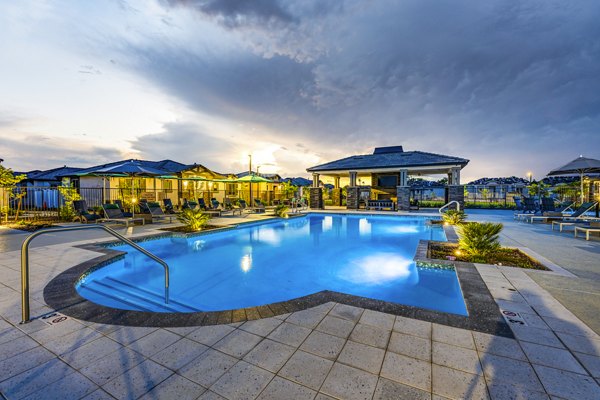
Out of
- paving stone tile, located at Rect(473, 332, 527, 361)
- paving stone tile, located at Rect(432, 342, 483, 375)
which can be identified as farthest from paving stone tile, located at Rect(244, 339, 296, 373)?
paving stone tile, located at Rect(473, 332, 527, 361)

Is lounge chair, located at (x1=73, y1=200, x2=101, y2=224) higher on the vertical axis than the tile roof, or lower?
lower

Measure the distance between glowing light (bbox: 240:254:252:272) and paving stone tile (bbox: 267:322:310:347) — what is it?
407 cm

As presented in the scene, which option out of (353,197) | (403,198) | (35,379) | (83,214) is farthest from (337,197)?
(35,379)

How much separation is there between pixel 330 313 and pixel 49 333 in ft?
10.2

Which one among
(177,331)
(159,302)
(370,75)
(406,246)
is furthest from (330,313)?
(370,75)

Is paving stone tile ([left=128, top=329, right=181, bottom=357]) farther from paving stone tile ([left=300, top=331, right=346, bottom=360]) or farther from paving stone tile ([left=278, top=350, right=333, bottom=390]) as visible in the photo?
paving stone tile ([left=300, top=331, right=346, bottom=360])

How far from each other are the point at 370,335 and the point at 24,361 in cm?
322

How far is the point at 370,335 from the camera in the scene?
8.02 ft

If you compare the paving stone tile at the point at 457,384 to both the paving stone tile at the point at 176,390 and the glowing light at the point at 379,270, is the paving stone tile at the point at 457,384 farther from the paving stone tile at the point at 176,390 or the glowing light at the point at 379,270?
the glowing light at the point at 379,270

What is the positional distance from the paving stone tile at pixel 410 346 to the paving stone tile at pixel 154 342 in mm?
2184

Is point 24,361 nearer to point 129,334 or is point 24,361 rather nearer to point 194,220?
point 129,334

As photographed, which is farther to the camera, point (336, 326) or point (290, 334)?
point (336, 326)

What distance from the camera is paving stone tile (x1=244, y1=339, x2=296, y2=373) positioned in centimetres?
201

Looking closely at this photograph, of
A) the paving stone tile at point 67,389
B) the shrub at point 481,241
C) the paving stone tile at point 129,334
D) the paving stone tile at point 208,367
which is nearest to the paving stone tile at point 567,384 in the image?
the paving stone tile at point 208,367
